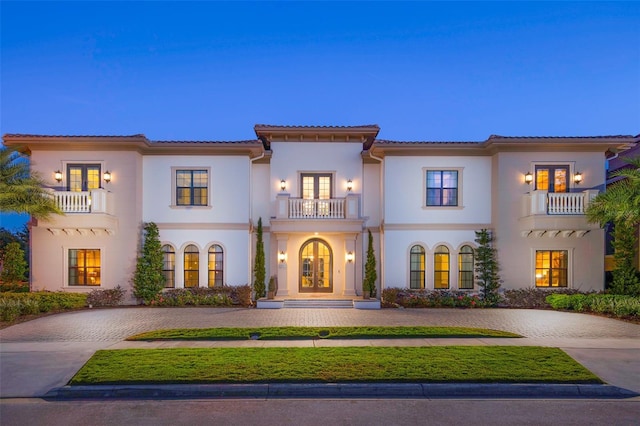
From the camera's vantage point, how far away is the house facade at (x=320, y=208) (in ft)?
51.2

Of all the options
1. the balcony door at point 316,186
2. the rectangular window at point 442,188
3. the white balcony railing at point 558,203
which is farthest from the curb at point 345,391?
the balcony door at point 316,186

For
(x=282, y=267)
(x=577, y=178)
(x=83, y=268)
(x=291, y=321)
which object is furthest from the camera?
(x=282, y=267)

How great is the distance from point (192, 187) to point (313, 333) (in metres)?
9.66

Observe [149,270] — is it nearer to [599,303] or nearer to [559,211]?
[559,211]

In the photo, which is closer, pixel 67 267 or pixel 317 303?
pixel 317 303

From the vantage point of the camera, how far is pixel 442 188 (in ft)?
53.9

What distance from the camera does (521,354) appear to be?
810 cm

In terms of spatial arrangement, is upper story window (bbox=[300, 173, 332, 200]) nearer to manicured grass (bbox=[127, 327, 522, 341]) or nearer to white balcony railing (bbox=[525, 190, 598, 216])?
manicured grass (bbox=[127, 327, 522, 341])

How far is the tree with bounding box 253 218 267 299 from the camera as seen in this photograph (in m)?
15.9

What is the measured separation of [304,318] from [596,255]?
12.9 m

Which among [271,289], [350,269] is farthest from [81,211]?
[350,269]

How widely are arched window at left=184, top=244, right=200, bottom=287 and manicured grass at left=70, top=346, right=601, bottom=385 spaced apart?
797cm

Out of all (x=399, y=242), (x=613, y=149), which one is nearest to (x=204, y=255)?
(x=399, y=242)

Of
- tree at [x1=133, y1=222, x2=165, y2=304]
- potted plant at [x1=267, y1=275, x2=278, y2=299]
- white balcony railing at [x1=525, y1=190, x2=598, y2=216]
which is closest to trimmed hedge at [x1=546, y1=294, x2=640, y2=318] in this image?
white balcony railing at [x1=525, y1=190, x2=598, y2=216]
